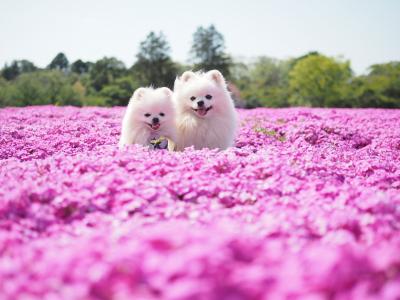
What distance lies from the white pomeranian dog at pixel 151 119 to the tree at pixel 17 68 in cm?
7248

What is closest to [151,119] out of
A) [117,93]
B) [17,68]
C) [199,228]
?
[199,228]

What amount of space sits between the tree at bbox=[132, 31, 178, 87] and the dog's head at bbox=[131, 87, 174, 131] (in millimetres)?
51149

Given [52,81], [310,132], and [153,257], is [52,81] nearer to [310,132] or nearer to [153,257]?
[310,132]

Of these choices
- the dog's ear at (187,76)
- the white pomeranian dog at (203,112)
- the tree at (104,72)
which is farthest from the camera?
the tree at (104,72)

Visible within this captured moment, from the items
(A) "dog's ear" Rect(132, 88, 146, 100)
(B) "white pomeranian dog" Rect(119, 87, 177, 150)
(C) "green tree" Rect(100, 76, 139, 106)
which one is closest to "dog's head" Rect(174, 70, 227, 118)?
(B) "white pomeranian dog" Rect(119, 87, 177, 150)

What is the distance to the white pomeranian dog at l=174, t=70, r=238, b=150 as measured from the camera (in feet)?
29.8

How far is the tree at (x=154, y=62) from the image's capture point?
5969 centimetres

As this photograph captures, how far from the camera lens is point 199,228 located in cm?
346

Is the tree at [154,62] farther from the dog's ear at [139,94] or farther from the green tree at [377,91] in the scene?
the dog's ear at [139,94]

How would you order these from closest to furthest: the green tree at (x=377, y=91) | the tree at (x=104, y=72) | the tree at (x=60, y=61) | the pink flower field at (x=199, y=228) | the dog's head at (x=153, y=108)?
the pink flower field at (x=199, y=228) → the dog's head at (x=153, y=108) → the green tree at (x=377, y=91) → the tree at (x=104, y=72) → the tree at (x=60, y=61)

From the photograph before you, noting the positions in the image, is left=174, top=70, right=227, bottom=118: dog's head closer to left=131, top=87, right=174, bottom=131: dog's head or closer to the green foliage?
left=131, top=87, right=174, bottom=131: dog's head

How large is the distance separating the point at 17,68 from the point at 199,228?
270ft

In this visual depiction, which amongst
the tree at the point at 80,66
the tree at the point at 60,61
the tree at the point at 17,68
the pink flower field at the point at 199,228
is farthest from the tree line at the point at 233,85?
the pink flower field at the point at 199,228

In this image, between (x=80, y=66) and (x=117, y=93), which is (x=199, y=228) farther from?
(x=80, y=66)
